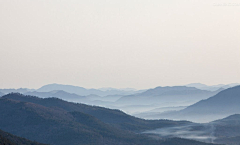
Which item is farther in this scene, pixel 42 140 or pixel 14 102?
pixel 14 102

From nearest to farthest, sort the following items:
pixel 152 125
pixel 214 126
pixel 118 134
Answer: pixel 118 134, pixel 152 125, pixel 214 126

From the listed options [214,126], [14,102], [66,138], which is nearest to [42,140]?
[66,138]

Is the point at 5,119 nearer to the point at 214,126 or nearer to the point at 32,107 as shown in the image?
the point at 32,107

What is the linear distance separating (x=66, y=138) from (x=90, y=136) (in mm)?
7058

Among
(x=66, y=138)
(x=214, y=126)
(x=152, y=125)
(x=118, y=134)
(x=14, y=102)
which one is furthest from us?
(x=214, y=126)

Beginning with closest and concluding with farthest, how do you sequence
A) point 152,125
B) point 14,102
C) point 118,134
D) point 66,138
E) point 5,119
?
point 66,138 → point 118,134 → point 5,119 → point 14,102 → point 152,125

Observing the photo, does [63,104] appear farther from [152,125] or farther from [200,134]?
[200,134]

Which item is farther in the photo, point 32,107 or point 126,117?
point 126,117

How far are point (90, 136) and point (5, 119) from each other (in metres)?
36.6

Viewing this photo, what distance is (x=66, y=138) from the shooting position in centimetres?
13462

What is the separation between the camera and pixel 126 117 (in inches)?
7549

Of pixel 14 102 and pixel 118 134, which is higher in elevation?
pixel 14 102

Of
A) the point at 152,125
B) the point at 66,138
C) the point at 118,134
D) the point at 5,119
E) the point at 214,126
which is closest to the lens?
the point at 66,138

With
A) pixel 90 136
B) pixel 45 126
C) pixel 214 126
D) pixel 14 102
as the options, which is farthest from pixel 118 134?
pixel 214 126
